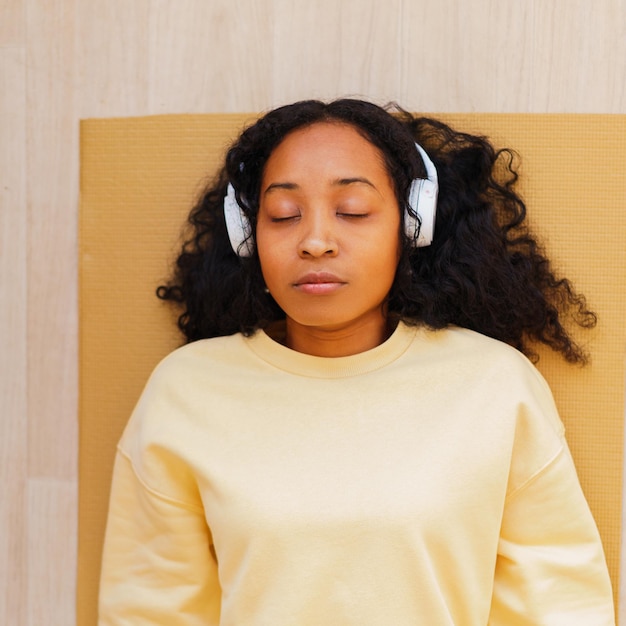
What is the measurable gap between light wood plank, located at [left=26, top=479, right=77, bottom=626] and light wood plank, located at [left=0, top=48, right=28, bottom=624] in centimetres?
2

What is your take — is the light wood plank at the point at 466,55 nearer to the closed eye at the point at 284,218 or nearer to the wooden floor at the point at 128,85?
the wooden floor at the point at 128,85

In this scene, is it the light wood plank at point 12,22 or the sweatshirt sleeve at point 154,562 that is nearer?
the sweatshirt sleeve at point 154,562

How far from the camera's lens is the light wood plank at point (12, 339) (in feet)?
4.06

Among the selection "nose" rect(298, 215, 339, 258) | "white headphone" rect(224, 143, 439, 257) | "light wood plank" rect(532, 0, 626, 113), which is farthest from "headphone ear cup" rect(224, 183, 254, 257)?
"light wood plank" rect(532, 0, 626, 113)

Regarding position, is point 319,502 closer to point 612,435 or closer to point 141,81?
point 612,435

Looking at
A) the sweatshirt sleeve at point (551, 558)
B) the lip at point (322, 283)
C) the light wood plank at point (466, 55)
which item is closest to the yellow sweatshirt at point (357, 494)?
the sweatshirt sleeve at point (551, 558)

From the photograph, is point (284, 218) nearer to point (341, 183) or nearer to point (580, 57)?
point (341, 183)

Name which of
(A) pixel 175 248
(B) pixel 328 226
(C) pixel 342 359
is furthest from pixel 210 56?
(C) pixel 342 359

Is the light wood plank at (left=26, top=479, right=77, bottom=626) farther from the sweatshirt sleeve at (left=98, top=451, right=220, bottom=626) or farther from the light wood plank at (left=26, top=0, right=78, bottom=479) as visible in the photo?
the sweatshirt sleeve at (left=98, top=451, right=220, bottom=626)

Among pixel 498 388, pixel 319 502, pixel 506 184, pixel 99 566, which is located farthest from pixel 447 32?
pixel 99 566

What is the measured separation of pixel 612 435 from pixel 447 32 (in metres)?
0.64

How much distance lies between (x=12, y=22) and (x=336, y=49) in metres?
0.52

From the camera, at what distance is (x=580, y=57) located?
1132 mm

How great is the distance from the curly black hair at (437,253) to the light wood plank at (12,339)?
0.95 feet
